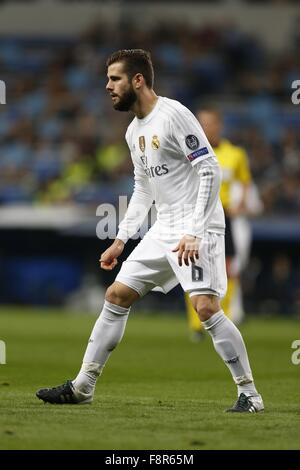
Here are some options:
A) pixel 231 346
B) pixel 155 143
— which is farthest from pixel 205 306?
pixel 155 143

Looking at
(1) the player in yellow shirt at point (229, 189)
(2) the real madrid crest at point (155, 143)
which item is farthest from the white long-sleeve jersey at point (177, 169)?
(1) the player in yellow shirt at point (229, 189)

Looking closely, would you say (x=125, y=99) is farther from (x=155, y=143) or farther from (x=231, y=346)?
(x=231, y=346)

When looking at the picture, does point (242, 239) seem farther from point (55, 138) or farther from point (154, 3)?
point (154, 3)

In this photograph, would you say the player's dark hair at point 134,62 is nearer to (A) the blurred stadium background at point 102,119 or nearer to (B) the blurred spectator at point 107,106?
(A) the blurred stadium background at point 102,119

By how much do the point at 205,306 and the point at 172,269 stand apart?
1.39 feet

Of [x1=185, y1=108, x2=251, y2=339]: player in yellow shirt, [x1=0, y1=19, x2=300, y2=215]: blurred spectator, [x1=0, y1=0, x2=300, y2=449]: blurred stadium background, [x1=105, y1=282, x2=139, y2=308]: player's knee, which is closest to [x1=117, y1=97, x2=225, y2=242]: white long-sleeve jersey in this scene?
[x1=105, y1=282, x2=139, y2=308]: player's knee

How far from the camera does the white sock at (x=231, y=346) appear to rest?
7465 mm

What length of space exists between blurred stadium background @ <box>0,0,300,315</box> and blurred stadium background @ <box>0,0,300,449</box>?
0.12 feet

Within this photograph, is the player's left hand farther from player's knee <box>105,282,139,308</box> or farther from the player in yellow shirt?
the player in yellow shirt

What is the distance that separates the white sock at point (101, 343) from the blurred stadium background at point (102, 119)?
12119mm

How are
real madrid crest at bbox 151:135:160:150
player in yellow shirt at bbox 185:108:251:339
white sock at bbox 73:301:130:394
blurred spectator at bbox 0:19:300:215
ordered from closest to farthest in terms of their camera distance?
real madrid crest at bbox 151:135:160:150 → white sock at bbox 73:301:130:394 → player in yellow shirt at bbox 185:108:251:339 → blurred spectator at bbox 0:19:300:215

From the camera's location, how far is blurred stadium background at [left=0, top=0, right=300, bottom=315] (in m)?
20.7

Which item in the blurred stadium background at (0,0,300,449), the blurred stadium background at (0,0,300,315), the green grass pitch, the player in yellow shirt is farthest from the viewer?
the blurred stadium background at (0,0,300,315)
